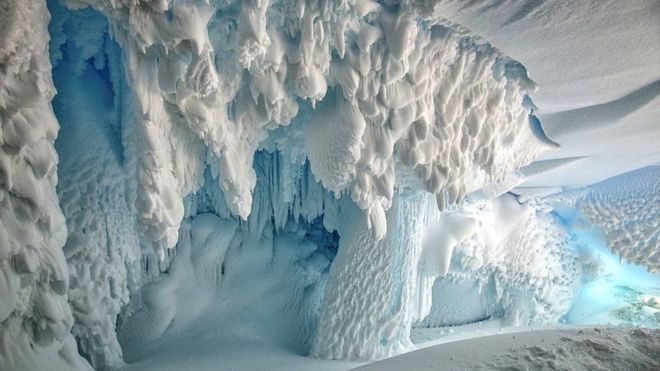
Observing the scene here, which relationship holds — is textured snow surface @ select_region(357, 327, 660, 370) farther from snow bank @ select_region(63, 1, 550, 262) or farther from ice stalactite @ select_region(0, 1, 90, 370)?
ice stalactite @ select_region(0, 1, 90, 370)

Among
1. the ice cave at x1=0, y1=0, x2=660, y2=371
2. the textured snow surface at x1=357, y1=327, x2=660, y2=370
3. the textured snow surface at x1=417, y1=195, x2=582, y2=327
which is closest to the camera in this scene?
the textured snow surface at x1=357, y1=327, x2=660, y2=370

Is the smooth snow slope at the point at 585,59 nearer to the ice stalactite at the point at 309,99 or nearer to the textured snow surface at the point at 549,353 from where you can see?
the ice stalactite at the point at 309,99

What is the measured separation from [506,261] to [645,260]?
3.62ft

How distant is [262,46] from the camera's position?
178cm

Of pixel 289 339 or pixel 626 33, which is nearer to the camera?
pixel 626 33

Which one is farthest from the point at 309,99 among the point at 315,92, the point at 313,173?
the point at 313,173

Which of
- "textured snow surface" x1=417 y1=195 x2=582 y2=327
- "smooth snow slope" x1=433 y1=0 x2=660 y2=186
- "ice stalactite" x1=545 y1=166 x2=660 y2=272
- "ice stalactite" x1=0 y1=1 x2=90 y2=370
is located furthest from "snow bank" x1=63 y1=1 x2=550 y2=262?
"ice stalactite" x1=545 y1=166 x2=660 y2=272

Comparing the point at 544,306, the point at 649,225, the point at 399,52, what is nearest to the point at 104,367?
the point at 399,52

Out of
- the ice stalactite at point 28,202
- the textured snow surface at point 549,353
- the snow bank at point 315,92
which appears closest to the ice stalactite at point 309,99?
the snow bank at point 315,92

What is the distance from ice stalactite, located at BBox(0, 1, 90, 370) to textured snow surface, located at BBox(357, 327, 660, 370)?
133 centimetres

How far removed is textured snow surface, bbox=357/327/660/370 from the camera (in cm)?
117

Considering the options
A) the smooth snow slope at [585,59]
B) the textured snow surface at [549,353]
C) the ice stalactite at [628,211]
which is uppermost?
the smooth snow slope at [585,59]

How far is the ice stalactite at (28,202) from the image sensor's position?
1594 millimetres

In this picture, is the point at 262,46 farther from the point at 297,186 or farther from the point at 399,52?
the point at 297,186
